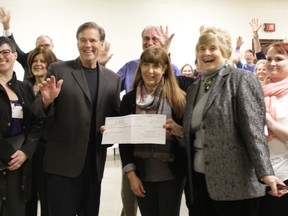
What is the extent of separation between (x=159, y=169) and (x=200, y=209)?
33cm

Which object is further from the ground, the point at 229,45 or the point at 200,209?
the point at 229,45

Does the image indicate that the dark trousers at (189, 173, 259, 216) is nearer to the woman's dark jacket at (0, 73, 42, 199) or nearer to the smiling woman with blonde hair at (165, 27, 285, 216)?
the smiling woman with blonde hair at (165, 27, 285, 216)

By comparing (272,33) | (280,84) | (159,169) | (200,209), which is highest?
(272,33)

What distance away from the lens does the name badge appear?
2.22 metres

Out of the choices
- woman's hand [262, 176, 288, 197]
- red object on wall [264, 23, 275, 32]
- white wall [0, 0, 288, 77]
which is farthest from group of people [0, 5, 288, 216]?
red object on wall [264, 23, 275, 32]

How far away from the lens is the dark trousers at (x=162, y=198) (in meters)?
2.01

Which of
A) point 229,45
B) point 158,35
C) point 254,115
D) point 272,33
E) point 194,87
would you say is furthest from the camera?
point 272,33

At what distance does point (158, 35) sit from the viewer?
2586mm

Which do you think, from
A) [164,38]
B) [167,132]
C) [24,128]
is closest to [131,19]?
[164,38]

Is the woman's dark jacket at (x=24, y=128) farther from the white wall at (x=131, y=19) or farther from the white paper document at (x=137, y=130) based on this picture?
the white wall at (x=131, y=19)

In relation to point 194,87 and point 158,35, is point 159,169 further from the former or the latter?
point 158,35

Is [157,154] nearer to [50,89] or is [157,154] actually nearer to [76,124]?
[76,124]

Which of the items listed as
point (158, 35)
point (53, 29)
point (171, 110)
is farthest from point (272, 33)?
point (171, 110)

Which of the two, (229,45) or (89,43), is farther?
(89,43)
